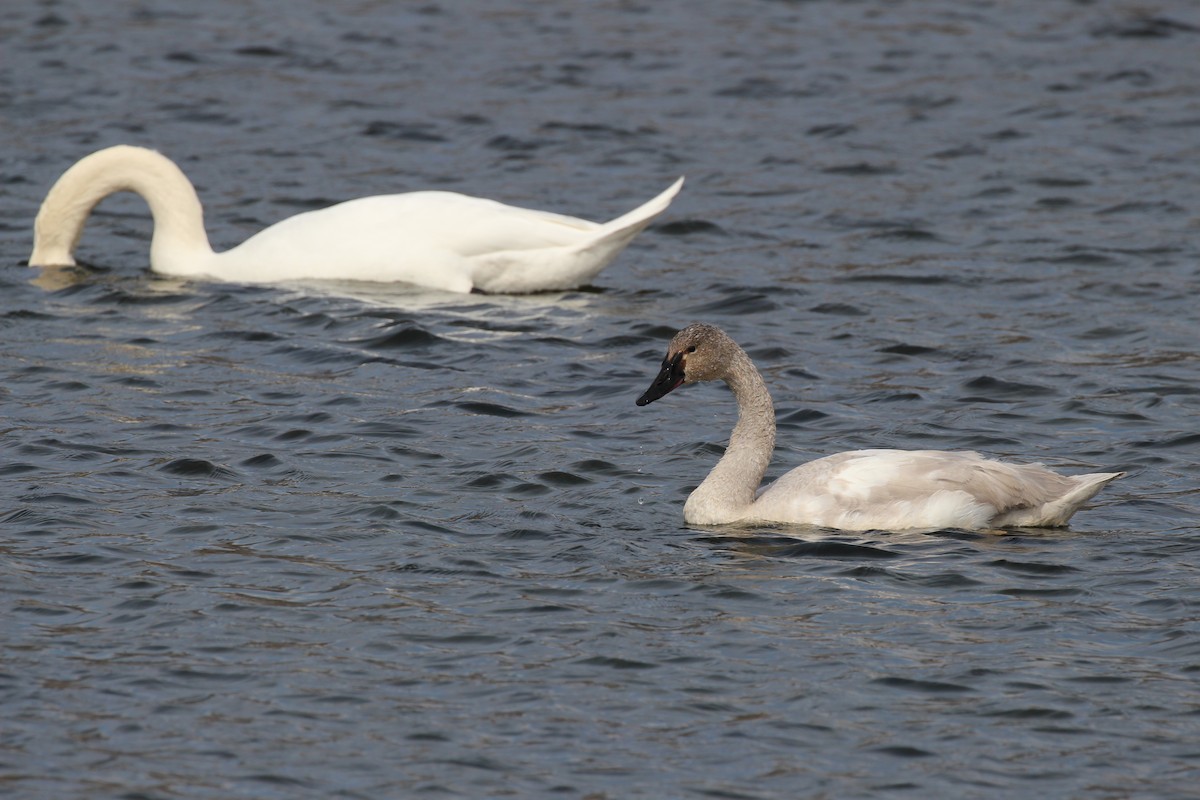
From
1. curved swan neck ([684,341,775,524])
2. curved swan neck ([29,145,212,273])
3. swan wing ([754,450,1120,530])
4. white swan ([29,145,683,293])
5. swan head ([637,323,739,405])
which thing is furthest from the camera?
curved swan neck ([29,145,212,273])

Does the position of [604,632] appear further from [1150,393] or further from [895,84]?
[895,84]

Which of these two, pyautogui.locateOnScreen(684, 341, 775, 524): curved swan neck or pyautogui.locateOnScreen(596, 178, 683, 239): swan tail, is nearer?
pyautogui.locateOnScreen(684, 341, 775, 524): curved swan neck

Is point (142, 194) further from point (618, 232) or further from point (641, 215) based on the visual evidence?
point (641, 215)

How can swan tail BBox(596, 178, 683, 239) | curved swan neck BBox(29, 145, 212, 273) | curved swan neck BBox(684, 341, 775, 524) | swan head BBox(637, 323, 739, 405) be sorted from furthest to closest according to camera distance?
curved swan neck BBox(29, 145, 212, 273)
swan tail BBox(596, 178, 683, 239)
swan head BBox(637, 323, 739, 405)
curved swan neck BBox(684, 341, 775, 524)

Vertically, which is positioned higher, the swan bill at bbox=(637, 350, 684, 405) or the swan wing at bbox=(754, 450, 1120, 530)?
the swan bill at bbox=(637, 350, 684, 405)

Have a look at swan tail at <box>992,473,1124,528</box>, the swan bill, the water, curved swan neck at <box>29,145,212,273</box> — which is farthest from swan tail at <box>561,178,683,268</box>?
swan tail at <box>992,473,1124,528</box>

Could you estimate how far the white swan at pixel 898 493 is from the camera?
8875 mm

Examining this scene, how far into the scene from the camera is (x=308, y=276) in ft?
44.1

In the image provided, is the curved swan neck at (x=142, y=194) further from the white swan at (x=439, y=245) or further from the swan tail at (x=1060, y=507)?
the swan tail at (x=1060, y=507)

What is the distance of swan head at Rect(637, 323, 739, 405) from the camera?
939 cm

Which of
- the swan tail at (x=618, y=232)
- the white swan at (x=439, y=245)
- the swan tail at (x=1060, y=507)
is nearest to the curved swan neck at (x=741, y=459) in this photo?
the swan tail at (x=1060, y=507)

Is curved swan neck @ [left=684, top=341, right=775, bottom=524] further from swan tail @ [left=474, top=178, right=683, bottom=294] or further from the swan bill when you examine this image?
swan tail @ [left=474, top=178, right=683, bottom=294]

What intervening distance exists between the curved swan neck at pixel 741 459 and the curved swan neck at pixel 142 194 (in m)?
5.65

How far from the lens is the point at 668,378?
9.51 metres
